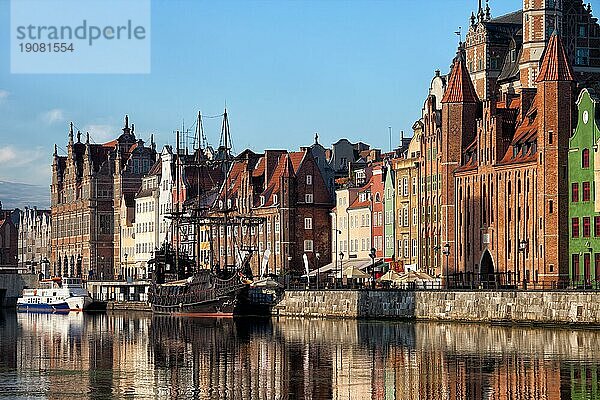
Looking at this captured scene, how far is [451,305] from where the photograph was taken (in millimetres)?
102938

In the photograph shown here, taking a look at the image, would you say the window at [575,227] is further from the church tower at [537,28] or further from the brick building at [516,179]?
the church tower at [537,28]

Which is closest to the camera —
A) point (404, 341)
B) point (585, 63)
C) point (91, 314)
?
point (404, 341)

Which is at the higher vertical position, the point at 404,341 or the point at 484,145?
the point at 484,145

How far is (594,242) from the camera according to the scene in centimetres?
10794

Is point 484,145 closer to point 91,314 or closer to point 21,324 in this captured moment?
point 21,324

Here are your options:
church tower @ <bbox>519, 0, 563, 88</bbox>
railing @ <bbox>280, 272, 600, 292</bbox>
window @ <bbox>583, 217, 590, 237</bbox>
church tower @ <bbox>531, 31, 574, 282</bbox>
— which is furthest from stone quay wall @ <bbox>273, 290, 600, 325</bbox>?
church tower @ <bbox>519, 0, 563, 88</bbox>

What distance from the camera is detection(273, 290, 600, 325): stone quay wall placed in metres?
92.1

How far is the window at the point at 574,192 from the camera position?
4299 inches

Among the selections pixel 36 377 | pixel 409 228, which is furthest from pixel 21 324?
pixel 36 377

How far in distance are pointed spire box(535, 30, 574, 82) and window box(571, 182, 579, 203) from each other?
7666 millimetres

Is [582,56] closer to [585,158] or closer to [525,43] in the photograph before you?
[525,43]

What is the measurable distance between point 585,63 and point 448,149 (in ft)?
61.0

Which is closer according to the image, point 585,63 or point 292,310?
point 292,310

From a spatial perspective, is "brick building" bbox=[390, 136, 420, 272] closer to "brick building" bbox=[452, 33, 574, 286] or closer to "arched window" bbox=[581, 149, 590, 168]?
A: "brick building" bbox=[452, 33, 574, 286]
